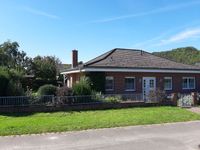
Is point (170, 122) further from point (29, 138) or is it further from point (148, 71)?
point (148, 71)

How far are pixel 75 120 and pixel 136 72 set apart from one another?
605 inches

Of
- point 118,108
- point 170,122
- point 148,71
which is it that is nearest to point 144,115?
point 170,122

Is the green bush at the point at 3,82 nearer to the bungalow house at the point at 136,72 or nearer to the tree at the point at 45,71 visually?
the bungalow house at the point at 136,72

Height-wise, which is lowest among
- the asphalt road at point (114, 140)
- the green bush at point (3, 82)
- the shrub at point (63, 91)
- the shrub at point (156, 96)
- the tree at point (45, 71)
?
the asphalt road at point (114, 140)

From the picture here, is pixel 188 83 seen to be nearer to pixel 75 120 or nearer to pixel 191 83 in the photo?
pixel 191 83

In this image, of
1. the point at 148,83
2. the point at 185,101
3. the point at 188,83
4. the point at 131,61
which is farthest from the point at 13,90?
the point at 188,83

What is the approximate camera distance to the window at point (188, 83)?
35.2 m

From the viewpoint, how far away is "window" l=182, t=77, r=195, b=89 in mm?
35150

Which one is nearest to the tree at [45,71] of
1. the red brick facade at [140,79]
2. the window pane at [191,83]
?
the red brick facade at [140,79]

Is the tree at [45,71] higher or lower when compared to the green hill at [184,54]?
lower

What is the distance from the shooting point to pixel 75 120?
17.1 m

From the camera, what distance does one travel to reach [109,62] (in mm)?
30594

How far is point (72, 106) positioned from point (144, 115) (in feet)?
16.2

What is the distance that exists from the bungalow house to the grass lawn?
9.00 m
